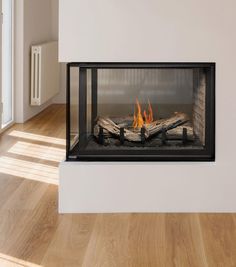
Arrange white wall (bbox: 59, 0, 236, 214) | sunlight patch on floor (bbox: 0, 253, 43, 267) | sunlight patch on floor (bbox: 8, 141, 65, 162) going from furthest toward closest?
sunlight patch on floor (bbox: 8, 141, 65, 162)
white wall (bbox: 59, 0, 236, 214)
sunlight patch on floor (bbox: 0, 253, 43, 267)

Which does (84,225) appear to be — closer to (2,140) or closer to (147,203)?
(147,203)

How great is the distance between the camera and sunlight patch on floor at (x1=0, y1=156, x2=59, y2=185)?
14.4 feet

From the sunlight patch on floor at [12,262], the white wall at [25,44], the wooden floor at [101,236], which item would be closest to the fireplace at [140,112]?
the wooden floor at [101,236]

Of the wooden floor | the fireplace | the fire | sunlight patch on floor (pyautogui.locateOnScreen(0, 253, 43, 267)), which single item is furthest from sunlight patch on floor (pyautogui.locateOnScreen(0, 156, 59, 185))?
sunlight patch on floor (pyautogui.locateOnScreen(0, 253, 43, 267))

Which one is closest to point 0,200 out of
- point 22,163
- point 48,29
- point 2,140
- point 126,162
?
point 126,162

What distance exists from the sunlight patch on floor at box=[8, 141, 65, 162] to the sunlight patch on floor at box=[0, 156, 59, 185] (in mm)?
238

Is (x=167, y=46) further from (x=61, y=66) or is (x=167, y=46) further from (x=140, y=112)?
(x=61, y=66)

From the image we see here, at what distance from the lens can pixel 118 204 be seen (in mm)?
3498

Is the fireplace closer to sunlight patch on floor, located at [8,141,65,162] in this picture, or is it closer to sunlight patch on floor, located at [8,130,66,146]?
sunlight patch on floor, located at [8,141,65,162]

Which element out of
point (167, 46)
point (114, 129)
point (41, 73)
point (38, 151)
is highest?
point (167, 46)

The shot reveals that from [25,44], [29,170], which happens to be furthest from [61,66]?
[29,170]

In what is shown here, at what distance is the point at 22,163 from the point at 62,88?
4066 millimetres

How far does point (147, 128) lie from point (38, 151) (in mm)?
1970

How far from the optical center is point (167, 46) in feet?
11.3
